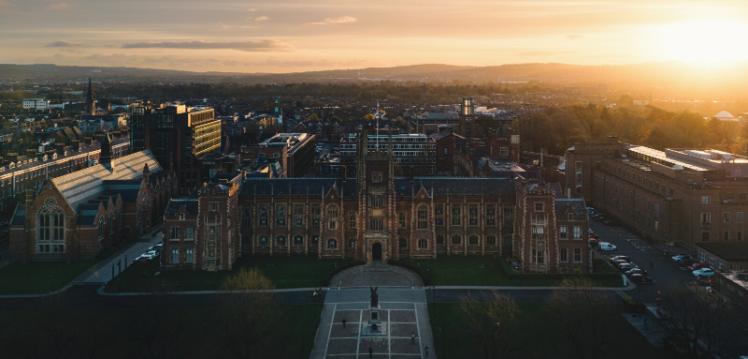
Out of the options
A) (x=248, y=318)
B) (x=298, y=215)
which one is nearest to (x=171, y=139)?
(x=298, y=215)

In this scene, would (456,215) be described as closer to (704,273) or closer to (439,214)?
(439,214)

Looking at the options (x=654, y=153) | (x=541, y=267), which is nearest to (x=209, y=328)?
(x=541, y=267)

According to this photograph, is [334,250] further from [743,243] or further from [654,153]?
[654,153]

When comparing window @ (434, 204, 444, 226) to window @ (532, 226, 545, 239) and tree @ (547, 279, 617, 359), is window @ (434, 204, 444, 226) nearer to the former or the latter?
window @ (532, 226, 545, 239)

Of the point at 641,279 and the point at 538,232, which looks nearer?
the point at 641,279

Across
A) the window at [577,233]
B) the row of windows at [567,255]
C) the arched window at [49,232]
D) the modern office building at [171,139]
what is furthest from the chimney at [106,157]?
the window at [577,233]

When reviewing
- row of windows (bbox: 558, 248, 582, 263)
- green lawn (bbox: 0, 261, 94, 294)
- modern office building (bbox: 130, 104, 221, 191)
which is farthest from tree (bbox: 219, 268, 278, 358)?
modern office building (bbox: 130, 104, 221, 191)
